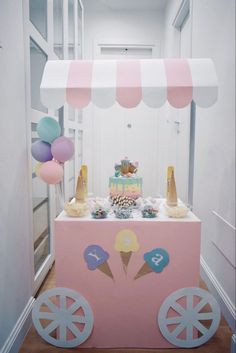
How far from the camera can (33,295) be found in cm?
208

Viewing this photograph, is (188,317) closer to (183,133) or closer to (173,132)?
(183,133)

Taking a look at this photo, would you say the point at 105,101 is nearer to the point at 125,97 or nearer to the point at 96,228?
the point at 125,97

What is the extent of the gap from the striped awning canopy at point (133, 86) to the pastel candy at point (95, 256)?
29.3 inches

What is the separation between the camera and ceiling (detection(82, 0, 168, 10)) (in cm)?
420

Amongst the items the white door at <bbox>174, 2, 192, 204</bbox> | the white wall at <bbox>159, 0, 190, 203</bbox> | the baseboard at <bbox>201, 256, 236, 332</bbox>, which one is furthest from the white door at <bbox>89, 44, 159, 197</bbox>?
the baseboard at <bbox>201, 256, 236, 332</bbox>

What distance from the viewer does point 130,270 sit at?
5.44ft

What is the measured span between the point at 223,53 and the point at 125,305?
1580 millimetres

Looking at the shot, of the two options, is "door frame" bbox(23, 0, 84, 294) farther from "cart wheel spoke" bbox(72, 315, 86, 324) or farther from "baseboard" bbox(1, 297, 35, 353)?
"cart wheel spoke" bbox(72, 315, 86, 324)

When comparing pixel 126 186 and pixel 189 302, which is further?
pixel 126 186

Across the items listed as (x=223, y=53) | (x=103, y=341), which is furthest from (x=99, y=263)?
(x=223, y=53)

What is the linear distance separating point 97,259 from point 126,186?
55 cm

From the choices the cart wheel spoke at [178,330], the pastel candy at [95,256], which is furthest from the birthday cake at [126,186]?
the cart wheel spoke at [178,330]

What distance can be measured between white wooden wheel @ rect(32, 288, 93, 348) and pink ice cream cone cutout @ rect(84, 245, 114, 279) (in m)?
0.17

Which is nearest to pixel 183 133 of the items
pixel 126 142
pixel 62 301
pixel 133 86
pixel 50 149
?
pixel 126 142
